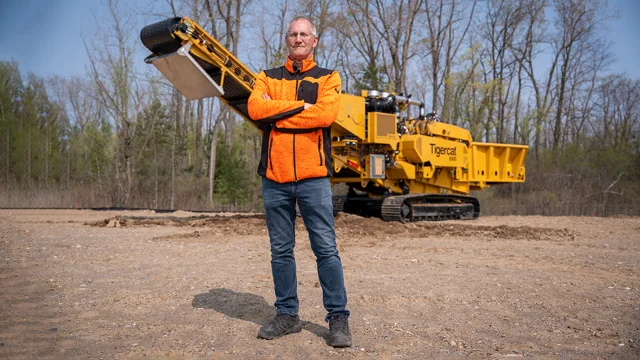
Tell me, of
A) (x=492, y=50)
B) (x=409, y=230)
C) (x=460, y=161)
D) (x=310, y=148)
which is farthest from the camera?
(x=492, y=50)

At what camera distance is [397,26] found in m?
26.5

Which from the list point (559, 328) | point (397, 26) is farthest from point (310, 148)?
point (397, 26)

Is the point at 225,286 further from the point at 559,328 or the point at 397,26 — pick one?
the point at 397,26

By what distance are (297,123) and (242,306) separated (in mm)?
1711

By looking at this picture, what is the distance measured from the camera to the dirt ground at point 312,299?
3258 mm

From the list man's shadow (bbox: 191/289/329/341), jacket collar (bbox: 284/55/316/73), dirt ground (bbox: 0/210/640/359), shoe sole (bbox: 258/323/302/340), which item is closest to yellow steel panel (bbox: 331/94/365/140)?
dirt ground (bbox: 0/210/640/359)

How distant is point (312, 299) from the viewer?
4562 millimetres

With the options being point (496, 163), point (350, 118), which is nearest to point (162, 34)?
point (350, 118)

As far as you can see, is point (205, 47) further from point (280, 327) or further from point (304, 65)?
point (280, 327)

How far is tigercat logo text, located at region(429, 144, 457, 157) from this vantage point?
44.0 ft

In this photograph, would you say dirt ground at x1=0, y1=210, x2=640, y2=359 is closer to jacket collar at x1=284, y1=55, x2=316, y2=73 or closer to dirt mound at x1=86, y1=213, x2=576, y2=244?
dirt mound at x1=86, y1=213, x2=576, y2=244

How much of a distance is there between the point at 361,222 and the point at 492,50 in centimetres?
2448

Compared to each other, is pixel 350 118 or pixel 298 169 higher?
pixel 350 118

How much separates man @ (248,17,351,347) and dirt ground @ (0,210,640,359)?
306mm
